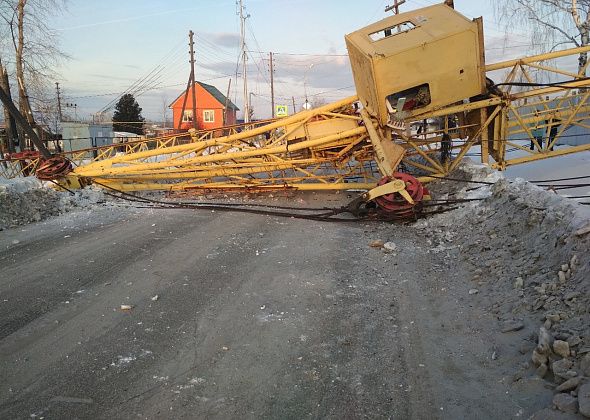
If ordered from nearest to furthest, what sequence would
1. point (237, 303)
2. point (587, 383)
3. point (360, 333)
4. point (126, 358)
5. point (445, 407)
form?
point (587, 383), point (445, 407), point (126, 358), point (360, 333), point (237, 303)

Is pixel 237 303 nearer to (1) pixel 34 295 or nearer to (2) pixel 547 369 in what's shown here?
(1) pixel 34 295

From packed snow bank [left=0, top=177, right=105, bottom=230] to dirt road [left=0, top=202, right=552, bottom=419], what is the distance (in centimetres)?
223

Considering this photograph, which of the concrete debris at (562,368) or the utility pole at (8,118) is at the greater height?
the utility pole at (8,118)

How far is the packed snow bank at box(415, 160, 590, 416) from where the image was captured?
130 inches

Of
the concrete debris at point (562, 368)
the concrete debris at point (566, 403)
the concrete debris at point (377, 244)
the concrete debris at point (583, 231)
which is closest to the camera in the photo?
the concrete debris at point (566, 403)

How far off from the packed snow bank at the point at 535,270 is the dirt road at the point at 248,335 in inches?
8.0

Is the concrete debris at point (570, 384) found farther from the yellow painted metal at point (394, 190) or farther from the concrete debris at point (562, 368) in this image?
the yellow painted metal at point (394, 190)

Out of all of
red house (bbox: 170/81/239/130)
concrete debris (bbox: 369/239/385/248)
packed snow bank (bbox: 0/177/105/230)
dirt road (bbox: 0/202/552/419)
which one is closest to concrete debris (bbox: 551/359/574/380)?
dirt road (bbox: 0/202/552/419)

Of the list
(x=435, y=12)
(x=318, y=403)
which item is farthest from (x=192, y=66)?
(x=318, y=403)

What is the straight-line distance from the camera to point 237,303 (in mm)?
5047

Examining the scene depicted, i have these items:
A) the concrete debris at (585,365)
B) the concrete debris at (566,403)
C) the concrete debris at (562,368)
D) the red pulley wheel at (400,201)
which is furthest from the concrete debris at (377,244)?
the concrete debris at (566,403)

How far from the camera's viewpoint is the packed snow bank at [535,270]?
3.29 metres

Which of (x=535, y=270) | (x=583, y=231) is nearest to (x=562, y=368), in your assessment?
(x=583, y=231)

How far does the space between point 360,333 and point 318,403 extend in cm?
116
